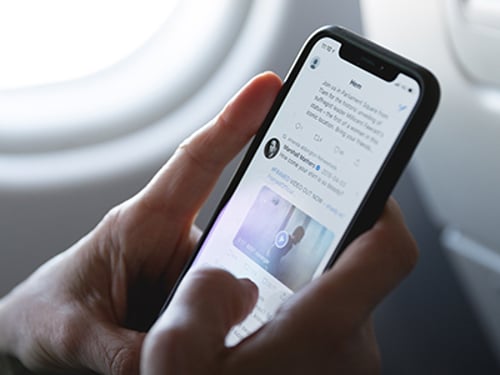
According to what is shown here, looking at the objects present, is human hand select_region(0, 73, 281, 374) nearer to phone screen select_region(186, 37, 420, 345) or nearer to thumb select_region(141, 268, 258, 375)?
phone screen select_region(186, 37, 420, 345)

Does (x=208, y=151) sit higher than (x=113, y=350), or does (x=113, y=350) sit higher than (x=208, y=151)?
(x=208, y=151)

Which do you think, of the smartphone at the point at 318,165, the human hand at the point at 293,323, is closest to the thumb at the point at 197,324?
the human hand at the point at 293,323

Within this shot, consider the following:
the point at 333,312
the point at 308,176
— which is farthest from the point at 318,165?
the point at 333,312

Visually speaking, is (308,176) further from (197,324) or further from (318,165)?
(197,324)

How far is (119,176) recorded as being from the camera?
953mm

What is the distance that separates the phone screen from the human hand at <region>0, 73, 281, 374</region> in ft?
0.09

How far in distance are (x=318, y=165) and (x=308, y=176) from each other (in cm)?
1

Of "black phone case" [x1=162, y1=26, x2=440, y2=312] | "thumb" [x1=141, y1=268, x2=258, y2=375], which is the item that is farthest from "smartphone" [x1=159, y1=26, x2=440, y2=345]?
"thumb" [x1=141, y1=268, x2=258, y2=375]

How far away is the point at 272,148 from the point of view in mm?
618

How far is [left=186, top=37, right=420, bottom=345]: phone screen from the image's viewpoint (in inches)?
21.9

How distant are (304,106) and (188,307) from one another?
0.70 feet

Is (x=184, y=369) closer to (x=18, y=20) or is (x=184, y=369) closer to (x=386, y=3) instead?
(x=386, y=3)

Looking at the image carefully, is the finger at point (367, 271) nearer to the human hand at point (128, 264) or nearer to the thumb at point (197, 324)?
the thumb at point (197, 324)

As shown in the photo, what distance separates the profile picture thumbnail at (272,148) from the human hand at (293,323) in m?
0.12
